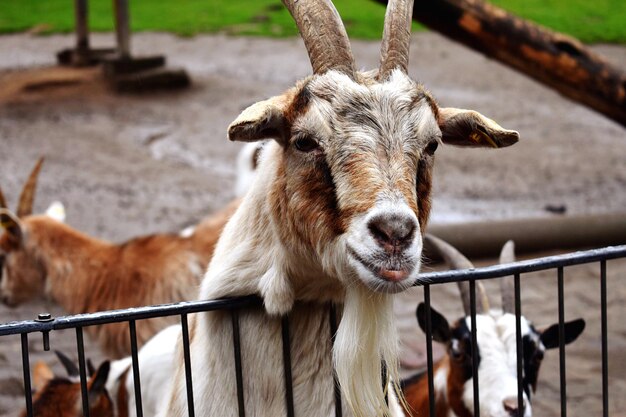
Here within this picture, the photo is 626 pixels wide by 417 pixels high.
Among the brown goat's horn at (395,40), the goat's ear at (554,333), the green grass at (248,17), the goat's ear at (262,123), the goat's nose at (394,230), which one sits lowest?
the goat's ear at (554,333)

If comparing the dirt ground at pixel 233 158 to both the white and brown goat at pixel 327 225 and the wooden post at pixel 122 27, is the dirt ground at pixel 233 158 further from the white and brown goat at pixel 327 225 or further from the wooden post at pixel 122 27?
the white and brown goat at pixel 327 225

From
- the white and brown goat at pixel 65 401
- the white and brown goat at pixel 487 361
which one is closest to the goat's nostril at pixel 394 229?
the white and brown goat at pixel 487 361

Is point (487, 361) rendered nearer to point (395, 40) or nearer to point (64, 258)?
point (395, 40)

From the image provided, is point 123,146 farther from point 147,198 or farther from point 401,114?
point 401,114

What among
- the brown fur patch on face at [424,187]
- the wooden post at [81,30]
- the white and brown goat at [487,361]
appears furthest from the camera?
the wooden post at [81,30]

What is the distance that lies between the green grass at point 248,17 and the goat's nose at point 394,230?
19.4m

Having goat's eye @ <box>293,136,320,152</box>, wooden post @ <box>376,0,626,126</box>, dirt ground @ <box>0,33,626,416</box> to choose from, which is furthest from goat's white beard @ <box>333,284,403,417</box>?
wooden post @ <box>376,0,626,126</box>

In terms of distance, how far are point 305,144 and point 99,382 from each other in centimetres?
218

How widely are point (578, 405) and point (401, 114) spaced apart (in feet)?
12.6

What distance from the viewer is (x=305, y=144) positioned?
3.09 meters

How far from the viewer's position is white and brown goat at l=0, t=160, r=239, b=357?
22.1 ft

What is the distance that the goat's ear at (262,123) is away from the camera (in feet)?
9.64

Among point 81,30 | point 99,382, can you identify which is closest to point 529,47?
point 99,382

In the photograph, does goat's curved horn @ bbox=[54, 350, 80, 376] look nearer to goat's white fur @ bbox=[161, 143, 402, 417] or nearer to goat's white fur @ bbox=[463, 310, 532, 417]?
goat's white fur @ bbox=[161, 143, 402, 417]
